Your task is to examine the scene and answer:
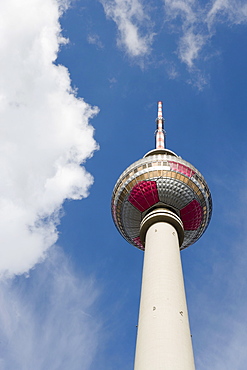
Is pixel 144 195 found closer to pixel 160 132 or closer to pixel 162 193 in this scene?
pixel 162 193

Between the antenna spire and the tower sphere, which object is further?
the antenna spire

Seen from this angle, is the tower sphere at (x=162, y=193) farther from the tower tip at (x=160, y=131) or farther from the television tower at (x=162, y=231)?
the tower tip at (x=160, y=131)

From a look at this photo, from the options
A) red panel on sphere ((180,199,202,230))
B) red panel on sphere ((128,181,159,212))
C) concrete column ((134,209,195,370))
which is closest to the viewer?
concrete column ((134,209,195,370))

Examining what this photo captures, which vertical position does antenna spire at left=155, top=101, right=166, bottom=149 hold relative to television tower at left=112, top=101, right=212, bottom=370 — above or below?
above

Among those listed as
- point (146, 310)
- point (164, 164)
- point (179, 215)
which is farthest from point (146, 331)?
point (164, 164)

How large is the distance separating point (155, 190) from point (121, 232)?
29.5 ft

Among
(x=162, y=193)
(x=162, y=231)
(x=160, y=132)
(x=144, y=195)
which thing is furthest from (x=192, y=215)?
(x=160, y=132)

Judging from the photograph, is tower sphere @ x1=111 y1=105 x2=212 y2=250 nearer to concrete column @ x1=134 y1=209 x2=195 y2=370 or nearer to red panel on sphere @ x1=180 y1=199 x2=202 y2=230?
red panel on sphere @ x1=180 y1=199 x2=202 y2=230

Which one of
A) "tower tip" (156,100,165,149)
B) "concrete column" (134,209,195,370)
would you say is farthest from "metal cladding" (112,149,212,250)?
"tower tip" (156,100,165,149)

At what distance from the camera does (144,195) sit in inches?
1934

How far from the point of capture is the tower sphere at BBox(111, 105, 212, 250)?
48.9m

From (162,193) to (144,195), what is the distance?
2.19m

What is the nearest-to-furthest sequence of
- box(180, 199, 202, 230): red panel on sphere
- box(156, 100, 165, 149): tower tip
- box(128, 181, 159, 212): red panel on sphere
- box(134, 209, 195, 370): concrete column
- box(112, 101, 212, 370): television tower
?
box(134, 209, 195, 370): concrete column < box(112, 101, 212, 370): television tower < box(128, 181, 159, 212): red panel on sphere < box(180, 199, 202, 230): red panel on sphere < box(156, 100, 165, 149): tower tip

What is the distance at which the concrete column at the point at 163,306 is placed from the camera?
3175 centimetres
